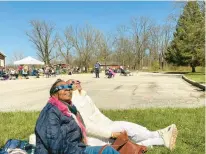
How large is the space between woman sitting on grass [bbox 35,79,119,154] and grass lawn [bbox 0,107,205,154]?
2.26m

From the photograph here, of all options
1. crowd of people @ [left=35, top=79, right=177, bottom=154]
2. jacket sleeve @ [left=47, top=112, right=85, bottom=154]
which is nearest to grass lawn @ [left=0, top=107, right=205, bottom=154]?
crowd of people @ [left=35, top=79, right=177, bottom=154]

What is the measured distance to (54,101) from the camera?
4.31m

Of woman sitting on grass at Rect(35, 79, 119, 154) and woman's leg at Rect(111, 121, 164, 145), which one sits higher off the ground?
woman sitting on grass at Rect(35, 79, 119, 154)

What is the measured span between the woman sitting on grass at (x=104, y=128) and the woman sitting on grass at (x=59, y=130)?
967mm

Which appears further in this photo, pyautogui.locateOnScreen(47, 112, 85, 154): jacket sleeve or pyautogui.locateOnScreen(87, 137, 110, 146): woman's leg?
pyautogui.locateOnScreen(87, 137, 110, 146): woman's leg

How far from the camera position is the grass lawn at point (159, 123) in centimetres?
690

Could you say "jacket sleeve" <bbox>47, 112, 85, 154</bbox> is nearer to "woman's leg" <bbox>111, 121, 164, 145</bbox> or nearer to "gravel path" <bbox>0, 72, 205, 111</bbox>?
"woman's leg" <bbox>111, 121, 164, 145</bbox>

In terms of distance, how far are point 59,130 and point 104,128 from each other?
168 cm

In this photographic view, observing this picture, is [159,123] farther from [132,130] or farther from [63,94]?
[63,94]

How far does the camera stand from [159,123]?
9070 mm

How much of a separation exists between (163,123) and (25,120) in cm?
344

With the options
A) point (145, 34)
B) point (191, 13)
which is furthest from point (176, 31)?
point (145, 34)

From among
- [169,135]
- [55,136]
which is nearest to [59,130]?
[55,136]

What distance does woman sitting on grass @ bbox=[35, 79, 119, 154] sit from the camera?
13.2 feet
